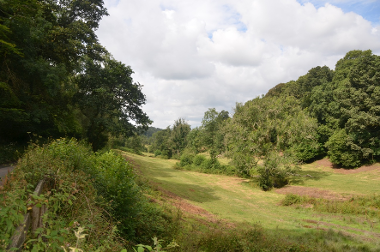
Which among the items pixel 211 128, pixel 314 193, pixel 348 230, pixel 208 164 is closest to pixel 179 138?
pixel 211 128

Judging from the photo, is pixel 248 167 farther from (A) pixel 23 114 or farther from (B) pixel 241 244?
(A) pixel 23 114

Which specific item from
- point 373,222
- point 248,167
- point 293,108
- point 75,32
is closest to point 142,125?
point 75,32

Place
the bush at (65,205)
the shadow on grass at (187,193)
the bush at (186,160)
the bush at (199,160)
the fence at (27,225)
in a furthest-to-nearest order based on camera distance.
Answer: the bush at (186,160)
the bush at (199,160)
the shadow on grass at (187,193)
the bush at (65,205)
the fence at (27,225)

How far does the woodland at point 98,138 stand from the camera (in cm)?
466

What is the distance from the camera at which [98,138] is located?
26312 mm

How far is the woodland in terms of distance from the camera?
4656 millimetres

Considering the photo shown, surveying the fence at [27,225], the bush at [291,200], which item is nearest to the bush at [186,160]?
the bush at [291,200]

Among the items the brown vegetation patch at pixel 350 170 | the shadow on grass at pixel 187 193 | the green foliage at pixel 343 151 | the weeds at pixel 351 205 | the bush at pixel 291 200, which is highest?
the green foliage at pixel 343 151

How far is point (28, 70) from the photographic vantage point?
1688 cm

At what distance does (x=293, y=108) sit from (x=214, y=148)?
70.9 ft

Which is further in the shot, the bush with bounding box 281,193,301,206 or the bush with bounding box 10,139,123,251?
the bush with bounding box 281,193,301,206

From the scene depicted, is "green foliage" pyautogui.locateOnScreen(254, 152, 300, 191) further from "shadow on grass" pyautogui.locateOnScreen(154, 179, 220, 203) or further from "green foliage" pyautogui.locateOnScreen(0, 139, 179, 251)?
"green foliage" pyautogui.locateOnScreen(0, 139, 179, 251)

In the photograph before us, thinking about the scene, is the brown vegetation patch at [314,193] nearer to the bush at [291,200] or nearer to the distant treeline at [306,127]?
the bush at [291,200]

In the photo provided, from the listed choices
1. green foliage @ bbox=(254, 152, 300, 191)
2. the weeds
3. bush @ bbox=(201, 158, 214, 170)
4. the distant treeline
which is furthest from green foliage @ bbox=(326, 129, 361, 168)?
the weeds
